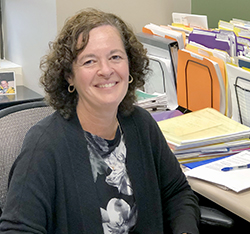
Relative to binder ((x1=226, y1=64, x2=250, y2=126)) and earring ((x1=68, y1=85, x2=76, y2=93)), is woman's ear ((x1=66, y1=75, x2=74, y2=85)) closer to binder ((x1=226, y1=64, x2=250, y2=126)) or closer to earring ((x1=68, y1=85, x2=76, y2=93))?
earring ((x1=68, y1=85, x2=76, y2=93))

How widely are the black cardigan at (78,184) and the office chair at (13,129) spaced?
0.08m

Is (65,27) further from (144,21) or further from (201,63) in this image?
(144,21)

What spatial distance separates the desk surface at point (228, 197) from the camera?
3.81ft

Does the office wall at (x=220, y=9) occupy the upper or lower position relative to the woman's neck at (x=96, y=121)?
upper

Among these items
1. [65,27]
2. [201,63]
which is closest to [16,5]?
[201,63]

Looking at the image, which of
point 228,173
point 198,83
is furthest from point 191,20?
point 228,173

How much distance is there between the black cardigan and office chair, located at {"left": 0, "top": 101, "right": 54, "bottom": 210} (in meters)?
0.08

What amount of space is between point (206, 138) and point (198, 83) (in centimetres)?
47

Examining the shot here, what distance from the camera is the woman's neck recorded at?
4.04ft

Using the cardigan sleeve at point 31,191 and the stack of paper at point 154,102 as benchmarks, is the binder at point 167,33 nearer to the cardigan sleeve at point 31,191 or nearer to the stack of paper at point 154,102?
the stack of paper at point 154,102

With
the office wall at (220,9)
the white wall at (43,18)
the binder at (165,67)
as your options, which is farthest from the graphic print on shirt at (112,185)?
the office wall at (220,9)

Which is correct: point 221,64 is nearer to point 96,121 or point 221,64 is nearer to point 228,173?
point 228,173

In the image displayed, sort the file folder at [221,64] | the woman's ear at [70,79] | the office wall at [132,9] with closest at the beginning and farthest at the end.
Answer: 1. the woman's ear at [70,79]
2. the file folder at [221,64]
3. the office wall at [132,9]

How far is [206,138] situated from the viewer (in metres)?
1.50
